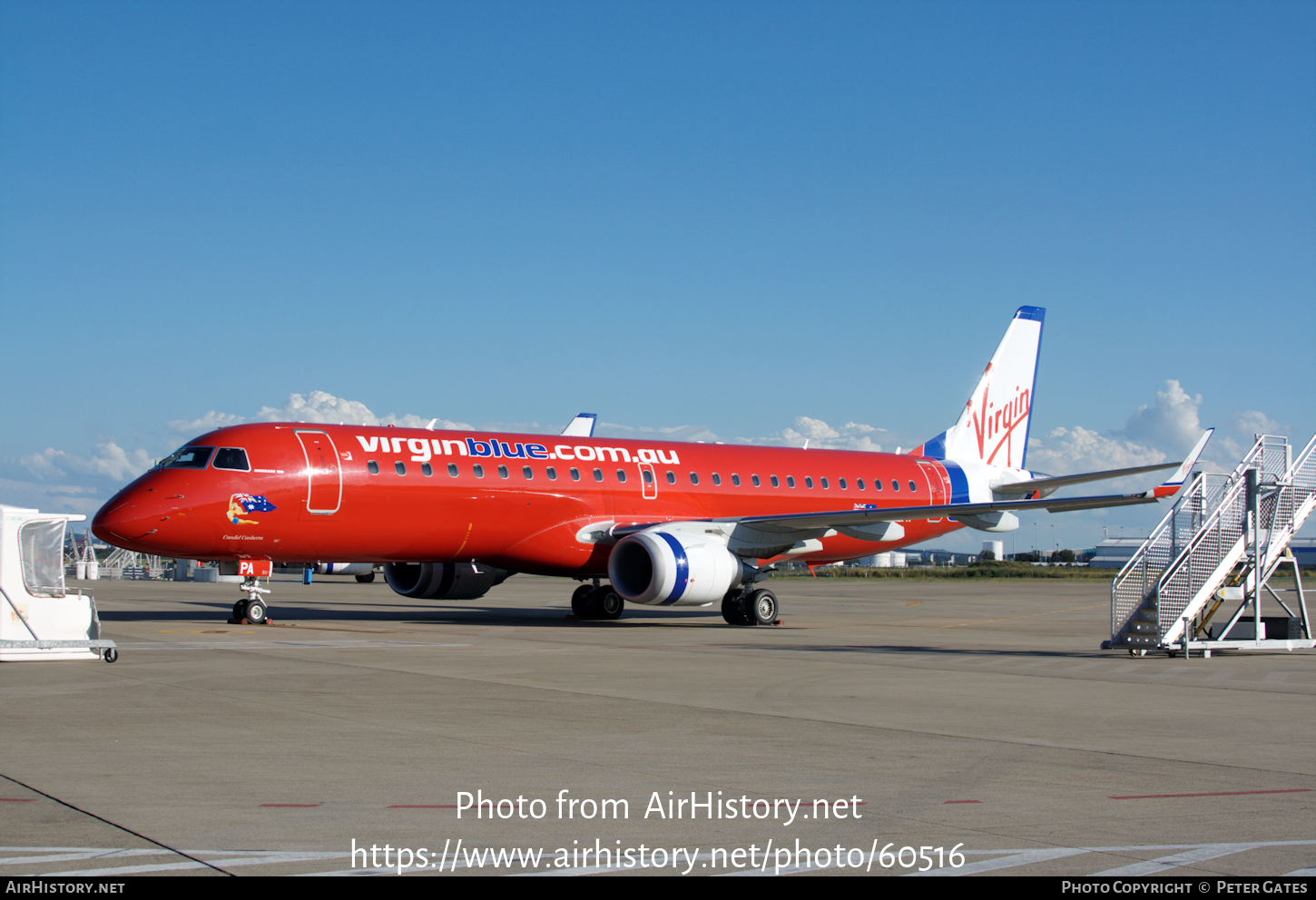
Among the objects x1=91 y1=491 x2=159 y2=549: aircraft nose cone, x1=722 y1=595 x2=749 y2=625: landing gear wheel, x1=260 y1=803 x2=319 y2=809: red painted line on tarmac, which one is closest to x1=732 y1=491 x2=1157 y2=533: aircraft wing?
x1=722 y1=595 x2=749 y2=625: landing gear wheel

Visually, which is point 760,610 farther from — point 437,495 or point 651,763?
point 651,763

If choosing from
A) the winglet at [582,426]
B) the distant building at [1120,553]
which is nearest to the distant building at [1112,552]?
the distant building at [1120,553]

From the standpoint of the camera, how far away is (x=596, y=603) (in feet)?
92.4

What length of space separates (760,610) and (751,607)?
196 mm

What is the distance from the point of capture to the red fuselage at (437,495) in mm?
21641

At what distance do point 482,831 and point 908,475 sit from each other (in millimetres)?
26887

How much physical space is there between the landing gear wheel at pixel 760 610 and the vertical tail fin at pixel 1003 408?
10301 millimetres

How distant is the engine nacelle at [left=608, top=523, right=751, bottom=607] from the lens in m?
23.3

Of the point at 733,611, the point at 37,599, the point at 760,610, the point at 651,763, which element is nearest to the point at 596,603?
the point at 733,611

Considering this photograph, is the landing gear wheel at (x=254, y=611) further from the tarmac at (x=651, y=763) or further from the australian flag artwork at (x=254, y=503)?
the tarmac at (x=651, y=763)

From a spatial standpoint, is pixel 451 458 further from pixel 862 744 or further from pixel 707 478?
pixel 862 744

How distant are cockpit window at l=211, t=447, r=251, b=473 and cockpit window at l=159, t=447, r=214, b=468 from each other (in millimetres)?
183
